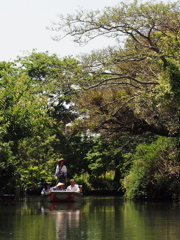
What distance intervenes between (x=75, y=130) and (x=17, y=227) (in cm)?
2055

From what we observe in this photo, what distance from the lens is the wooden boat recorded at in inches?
1278

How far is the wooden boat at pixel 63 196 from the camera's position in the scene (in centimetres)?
3247

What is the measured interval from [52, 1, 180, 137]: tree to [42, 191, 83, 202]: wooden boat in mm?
4191

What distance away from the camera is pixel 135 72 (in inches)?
1309

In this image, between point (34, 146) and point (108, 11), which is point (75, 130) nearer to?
point (108, 11)

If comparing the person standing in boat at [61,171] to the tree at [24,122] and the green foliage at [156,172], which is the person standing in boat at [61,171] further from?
the green foliage at [156,172]

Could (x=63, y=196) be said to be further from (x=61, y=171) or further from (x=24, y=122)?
(x=24, y=122)

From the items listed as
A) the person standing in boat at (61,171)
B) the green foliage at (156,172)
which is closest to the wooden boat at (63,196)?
the person standing in boat at (61,171)

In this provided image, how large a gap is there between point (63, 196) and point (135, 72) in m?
7.69

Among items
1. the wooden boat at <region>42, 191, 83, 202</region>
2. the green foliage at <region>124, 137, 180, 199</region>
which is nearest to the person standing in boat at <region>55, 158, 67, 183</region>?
the wooden boat at <region>42, 191, 83, 202</region>

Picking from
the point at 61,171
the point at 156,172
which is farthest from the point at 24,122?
the point at 156,172

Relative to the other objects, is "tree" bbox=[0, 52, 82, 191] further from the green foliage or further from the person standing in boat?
the green foliage

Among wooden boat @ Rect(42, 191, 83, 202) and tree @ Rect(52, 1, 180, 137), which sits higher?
tree @ Rect(52, 1, 180, 137)

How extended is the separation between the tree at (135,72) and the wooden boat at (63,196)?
4.19 metres
